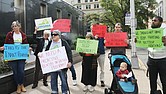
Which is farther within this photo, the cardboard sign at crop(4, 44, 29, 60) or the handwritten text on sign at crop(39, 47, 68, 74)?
the cardboard sign at crop(4, 44, 29, 60)

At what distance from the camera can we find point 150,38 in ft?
17.3

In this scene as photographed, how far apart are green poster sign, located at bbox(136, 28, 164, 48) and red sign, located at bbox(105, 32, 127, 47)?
76 cm

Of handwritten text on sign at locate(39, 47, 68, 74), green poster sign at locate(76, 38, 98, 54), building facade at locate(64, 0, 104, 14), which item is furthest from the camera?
building facade at locate(64, 0, 104, 14)

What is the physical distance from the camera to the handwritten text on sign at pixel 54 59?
5.39m

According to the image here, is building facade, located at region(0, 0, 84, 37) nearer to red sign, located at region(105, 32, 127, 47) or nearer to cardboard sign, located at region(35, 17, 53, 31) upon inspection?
cardboard sign, located at region(35, 17, 53, 31)

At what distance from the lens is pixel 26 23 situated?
17.2 m

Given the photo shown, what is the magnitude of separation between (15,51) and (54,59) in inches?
54.8

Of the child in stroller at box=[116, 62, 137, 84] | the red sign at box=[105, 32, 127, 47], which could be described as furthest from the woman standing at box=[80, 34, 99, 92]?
the child in stroller at box=[116, 62, 137, 84]

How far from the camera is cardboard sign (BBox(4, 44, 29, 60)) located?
6199mm

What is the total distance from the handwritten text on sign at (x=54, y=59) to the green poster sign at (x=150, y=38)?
1723 mm

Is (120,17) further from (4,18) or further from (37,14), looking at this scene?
(4,18)

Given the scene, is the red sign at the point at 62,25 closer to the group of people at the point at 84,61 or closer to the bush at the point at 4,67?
the group of people at the point at 84,61

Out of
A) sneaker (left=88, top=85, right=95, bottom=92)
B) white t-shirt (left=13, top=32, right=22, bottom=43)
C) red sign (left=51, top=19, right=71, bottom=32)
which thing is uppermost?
red sign (left=51, top=19, right=71, bottom=32)

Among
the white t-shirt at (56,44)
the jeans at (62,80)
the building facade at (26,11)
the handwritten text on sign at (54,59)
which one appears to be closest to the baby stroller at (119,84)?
the jeans at (62,80)
